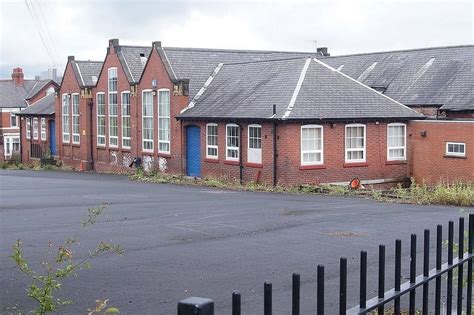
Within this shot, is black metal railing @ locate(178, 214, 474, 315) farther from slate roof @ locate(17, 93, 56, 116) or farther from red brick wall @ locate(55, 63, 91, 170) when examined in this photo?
slate roof @ locate(17, 93, 56, 116)

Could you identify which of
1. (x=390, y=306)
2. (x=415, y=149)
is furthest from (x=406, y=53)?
(x=390, y=306)

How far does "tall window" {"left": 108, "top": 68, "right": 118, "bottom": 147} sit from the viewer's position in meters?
45.8

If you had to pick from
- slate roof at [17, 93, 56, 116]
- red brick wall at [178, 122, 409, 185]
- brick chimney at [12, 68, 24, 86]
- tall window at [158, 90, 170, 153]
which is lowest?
red brick wall at [178, 122, 409, 185]

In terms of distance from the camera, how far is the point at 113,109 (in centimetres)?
4619

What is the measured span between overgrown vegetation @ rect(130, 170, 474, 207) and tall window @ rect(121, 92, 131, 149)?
4.47m

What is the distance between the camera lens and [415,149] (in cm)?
3319

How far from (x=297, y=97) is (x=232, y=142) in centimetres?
418

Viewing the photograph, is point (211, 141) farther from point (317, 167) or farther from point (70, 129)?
point (70, 129)

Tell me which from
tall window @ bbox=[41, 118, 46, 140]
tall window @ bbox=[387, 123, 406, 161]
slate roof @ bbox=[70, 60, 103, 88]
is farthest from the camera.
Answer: tall window @ bbox=[41, 118, 46, 140]

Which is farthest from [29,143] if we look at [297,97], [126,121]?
[297,97]

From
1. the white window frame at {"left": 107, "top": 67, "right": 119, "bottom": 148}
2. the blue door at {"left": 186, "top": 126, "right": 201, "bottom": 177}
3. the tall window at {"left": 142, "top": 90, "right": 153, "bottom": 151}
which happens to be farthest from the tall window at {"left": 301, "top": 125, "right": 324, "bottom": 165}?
the white window frame at {"left": 107, "top": 67, "right": 119, "bottom": 148}

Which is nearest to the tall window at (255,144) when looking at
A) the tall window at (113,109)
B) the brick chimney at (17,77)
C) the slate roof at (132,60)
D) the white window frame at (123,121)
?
the slate roof at (132,60)

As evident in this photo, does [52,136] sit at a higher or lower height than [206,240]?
higher

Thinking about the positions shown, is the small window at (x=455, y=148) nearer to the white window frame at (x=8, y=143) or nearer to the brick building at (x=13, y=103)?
the brick building at (x=13, y=103)
